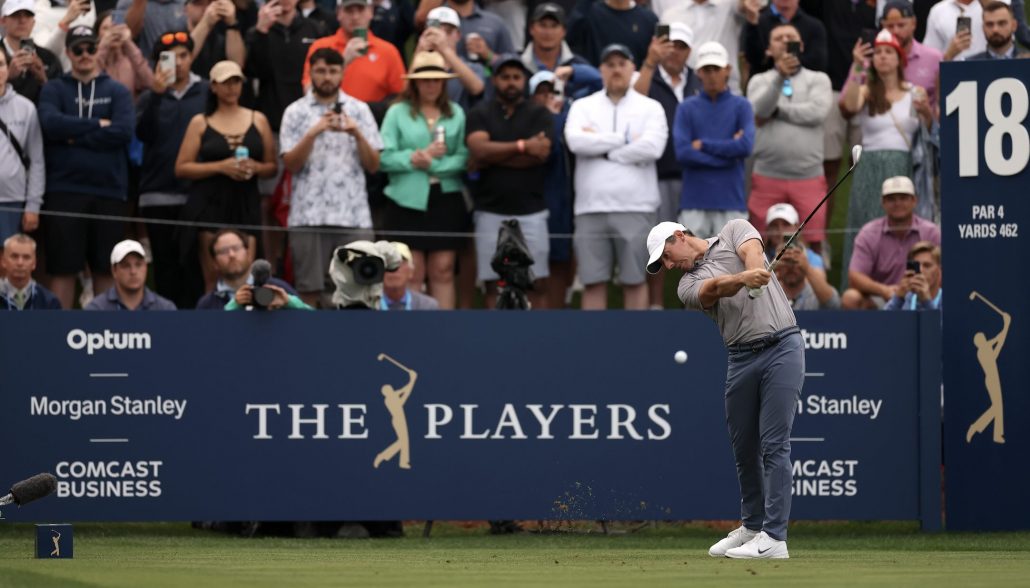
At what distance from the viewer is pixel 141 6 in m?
16.5

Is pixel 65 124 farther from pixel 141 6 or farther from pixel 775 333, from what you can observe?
Result: pixel 775 333

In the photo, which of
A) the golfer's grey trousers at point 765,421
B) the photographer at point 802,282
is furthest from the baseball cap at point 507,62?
the golfer's grey trousers at point 765,421

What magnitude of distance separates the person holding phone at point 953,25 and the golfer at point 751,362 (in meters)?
6.48

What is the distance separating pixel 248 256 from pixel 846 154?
6.67 meters

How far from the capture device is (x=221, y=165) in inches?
586

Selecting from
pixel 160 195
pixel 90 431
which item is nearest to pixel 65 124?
pixel 160 195

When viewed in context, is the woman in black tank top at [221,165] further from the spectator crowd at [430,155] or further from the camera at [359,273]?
the camera at [359,273]

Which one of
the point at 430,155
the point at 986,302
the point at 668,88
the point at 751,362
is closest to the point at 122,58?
the point at 430,155

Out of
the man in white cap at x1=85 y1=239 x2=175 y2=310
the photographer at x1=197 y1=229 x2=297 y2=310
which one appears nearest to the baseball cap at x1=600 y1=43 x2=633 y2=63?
the photographer at x1=197 y1=229 x2=297 y2=310

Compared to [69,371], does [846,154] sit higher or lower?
higher

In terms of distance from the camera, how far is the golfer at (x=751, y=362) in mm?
10180

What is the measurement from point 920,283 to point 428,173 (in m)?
4.31

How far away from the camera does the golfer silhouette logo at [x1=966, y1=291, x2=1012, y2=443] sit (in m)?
13.0

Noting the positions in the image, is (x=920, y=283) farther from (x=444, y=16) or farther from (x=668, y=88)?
(x=444, y=16)
